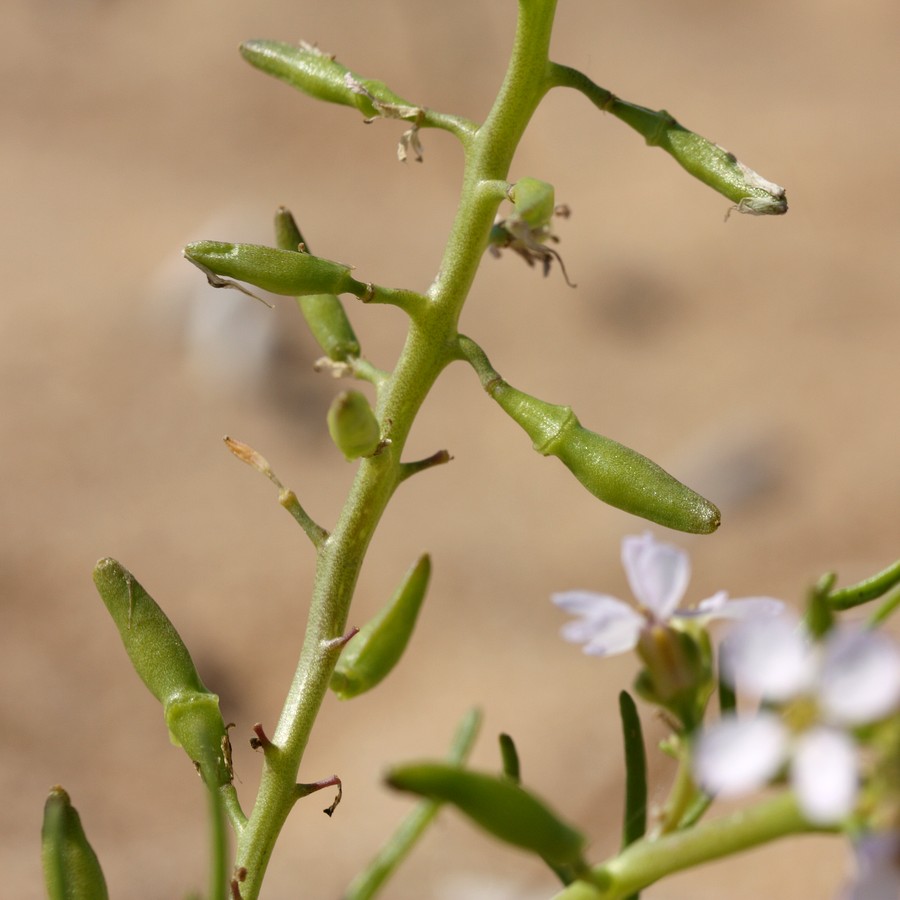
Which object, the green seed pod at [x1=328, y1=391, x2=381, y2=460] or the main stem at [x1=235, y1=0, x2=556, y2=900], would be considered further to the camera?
the main stem at [x1=235, y1=0, x2=556, y2=900]

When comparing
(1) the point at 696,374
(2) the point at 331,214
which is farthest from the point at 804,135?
(2) the point at 331,214

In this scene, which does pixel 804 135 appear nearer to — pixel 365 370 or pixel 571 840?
pixel 365 370

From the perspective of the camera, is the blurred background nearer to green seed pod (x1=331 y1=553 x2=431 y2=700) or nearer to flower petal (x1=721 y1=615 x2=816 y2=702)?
green seed pod (x1=331 y1=553 x2=431 y2=700)

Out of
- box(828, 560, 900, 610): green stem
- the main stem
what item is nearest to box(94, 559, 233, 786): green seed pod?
the main stem

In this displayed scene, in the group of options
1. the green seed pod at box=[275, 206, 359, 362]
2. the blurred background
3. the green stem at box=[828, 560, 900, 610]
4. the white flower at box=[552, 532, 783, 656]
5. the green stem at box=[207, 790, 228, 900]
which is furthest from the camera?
the blurred background

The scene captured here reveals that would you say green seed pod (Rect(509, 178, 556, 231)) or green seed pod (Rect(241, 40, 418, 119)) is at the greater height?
green seed pod (Rect(241, 40, 418, 119))

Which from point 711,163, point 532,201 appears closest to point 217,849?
point 532,201

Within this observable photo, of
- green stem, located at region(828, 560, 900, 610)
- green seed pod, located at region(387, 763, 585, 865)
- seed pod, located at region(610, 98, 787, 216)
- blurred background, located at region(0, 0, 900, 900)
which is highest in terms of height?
blurred background, located at region(0, 0, 900, 900)

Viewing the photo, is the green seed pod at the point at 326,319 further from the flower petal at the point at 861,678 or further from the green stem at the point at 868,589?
the flower petal at the point at 861,678
